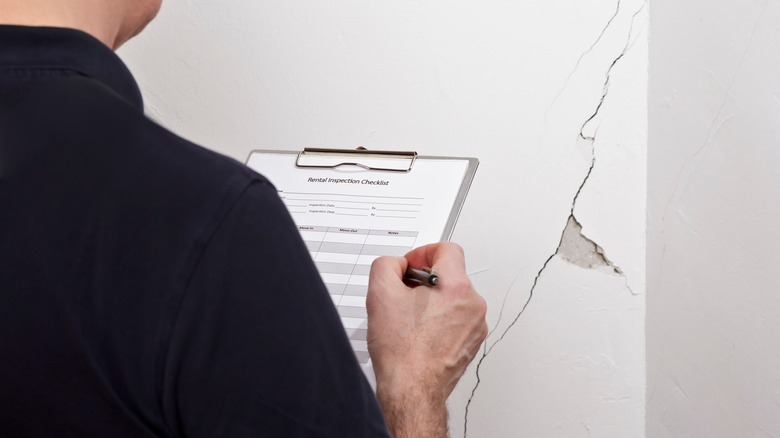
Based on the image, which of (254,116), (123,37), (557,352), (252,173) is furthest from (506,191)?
(252,173)

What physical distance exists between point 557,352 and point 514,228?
206 millimetres

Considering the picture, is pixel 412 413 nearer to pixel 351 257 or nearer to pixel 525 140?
pixel 351 257

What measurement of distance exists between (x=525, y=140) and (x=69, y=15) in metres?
0.82

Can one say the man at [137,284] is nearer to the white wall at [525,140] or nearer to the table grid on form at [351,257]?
the table grid on form at [351,257]

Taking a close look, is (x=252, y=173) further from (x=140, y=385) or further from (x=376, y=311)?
(x=376, y=311)

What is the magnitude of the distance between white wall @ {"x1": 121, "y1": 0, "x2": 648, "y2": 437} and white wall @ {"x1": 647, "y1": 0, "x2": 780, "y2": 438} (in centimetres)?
4

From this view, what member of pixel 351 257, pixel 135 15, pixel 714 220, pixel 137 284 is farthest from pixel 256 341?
pixel 714 220

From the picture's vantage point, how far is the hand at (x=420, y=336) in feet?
2.73

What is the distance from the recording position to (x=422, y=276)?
0.90m

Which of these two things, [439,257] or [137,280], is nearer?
[137,280]

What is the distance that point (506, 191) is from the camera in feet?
4.32

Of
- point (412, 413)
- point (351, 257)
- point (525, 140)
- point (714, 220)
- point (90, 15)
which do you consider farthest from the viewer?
point (525, 140)

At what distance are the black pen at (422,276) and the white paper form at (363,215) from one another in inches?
1.9

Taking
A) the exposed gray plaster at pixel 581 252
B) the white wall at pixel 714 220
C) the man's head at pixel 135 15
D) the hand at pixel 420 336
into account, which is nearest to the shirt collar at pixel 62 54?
the man's head at pixel 135 15
